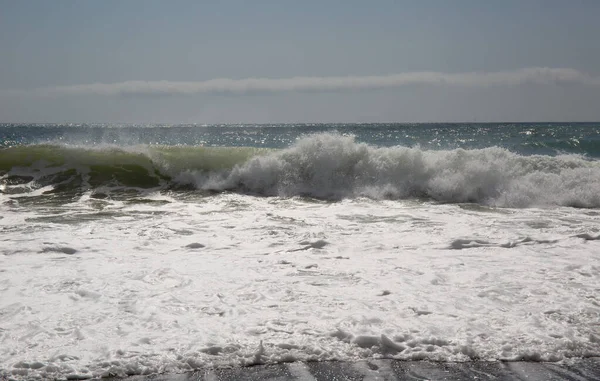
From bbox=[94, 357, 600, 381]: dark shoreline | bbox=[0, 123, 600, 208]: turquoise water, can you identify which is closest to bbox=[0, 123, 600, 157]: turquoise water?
bbox=[0, 123, 600, 208]: turquoise water

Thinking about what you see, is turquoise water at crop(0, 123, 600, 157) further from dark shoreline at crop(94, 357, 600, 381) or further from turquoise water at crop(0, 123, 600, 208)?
dark shoreline at crop(94, 357, 600, 381)

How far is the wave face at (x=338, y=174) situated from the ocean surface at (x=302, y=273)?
0.09m

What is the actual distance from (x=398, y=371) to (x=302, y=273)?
2.15 meters

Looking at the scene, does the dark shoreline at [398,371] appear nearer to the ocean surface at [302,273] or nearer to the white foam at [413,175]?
the ocean surface at [302,273]

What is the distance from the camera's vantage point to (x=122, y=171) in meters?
14.0

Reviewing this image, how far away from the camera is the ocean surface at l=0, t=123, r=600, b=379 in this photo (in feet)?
11.8

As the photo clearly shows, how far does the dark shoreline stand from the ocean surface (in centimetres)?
8

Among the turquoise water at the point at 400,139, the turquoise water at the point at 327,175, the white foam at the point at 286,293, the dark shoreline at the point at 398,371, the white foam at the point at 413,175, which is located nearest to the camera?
the dark shoreline at the point at 398,371

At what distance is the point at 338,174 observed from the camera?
1290 cm

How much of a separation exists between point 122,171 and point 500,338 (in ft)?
39.4

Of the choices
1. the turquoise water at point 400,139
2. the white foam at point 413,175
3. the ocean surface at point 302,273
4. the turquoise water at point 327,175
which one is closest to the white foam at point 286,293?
the ocean surface at point 302,273

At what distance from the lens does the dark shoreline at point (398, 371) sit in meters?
3.21

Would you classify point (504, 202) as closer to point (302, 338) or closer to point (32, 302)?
point (302, 338)

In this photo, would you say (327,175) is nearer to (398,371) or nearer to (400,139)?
(398,371)
